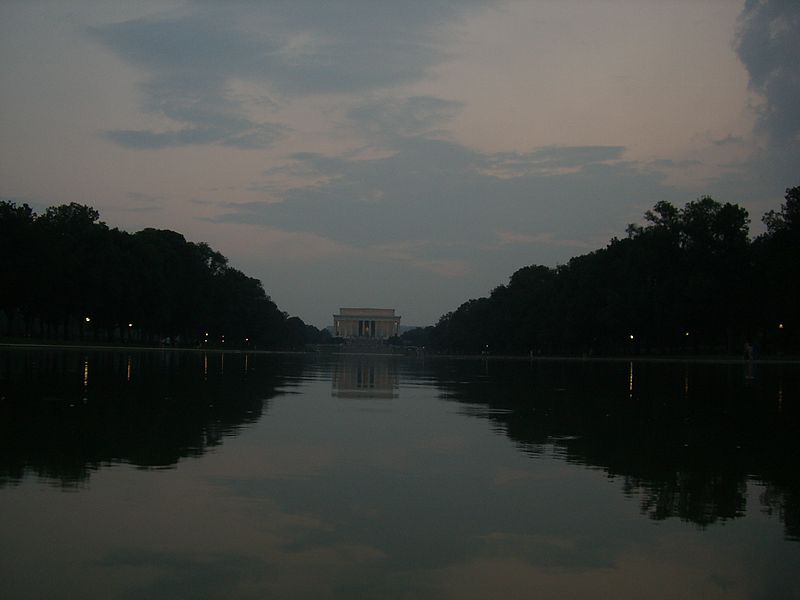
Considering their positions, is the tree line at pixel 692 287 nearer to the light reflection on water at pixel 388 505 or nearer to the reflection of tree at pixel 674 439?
the reflection of tree at pixel 674 439

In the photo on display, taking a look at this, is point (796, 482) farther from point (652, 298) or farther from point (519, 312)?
point (519, 312)

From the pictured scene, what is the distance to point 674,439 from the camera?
49.9 feet

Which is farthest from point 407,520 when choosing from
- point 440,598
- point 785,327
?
point 785,327

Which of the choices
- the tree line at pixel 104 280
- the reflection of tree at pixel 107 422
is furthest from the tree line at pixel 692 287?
the reflection of tree at pixel 107 422

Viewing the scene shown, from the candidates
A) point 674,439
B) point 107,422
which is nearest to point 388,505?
point 674,439

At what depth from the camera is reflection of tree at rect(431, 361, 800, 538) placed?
9.99 meters

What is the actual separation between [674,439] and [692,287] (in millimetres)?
77154

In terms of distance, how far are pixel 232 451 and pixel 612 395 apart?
17.4 m

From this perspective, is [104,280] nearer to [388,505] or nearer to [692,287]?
[692,287]

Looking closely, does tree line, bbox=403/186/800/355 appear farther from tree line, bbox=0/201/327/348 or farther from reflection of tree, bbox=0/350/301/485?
reflection of tree, bbox=0/350/301/485

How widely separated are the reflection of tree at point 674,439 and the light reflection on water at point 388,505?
0.06 meters

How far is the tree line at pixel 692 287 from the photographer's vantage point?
84062mm

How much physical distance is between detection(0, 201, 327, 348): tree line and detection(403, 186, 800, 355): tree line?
47.0m

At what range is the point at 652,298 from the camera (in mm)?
97250
